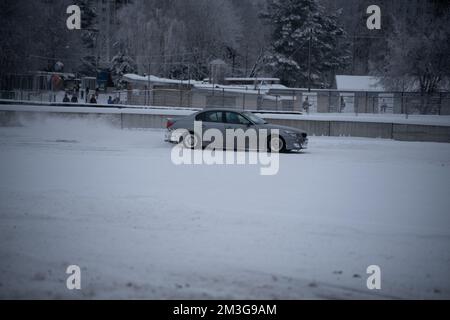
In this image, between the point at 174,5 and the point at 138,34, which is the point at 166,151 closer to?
the point at 138,34

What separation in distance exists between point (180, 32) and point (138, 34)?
7115 mm

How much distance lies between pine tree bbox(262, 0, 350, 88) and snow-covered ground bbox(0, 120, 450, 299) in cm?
5837

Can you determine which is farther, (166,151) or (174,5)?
(174,5)

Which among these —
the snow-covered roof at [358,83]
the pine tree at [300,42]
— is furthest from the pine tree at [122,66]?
the snow-covered roof at [358,83]

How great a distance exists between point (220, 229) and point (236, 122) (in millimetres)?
10922

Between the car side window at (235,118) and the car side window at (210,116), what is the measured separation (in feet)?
0.97

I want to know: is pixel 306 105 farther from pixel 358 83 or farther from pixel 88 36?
pixel 88 36

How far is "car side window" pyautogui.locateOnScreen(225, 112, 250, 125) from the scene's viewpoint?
1844 centimetres

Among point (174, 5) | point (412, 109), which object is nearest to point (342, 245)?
point (412, 109)

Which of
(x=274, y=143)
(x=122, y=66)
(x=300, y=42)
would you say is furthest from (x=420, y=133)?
(x=122, y=66)

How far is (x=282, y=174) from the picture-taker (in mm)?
13125

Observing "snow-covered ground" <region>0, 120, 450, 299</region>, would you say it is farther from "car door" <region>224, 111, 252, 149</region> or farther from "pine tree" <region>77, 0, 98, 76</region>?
"pine tree" <region>77, 0, 98, 76</region>

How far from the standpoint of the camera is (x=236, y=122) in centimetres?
1845
